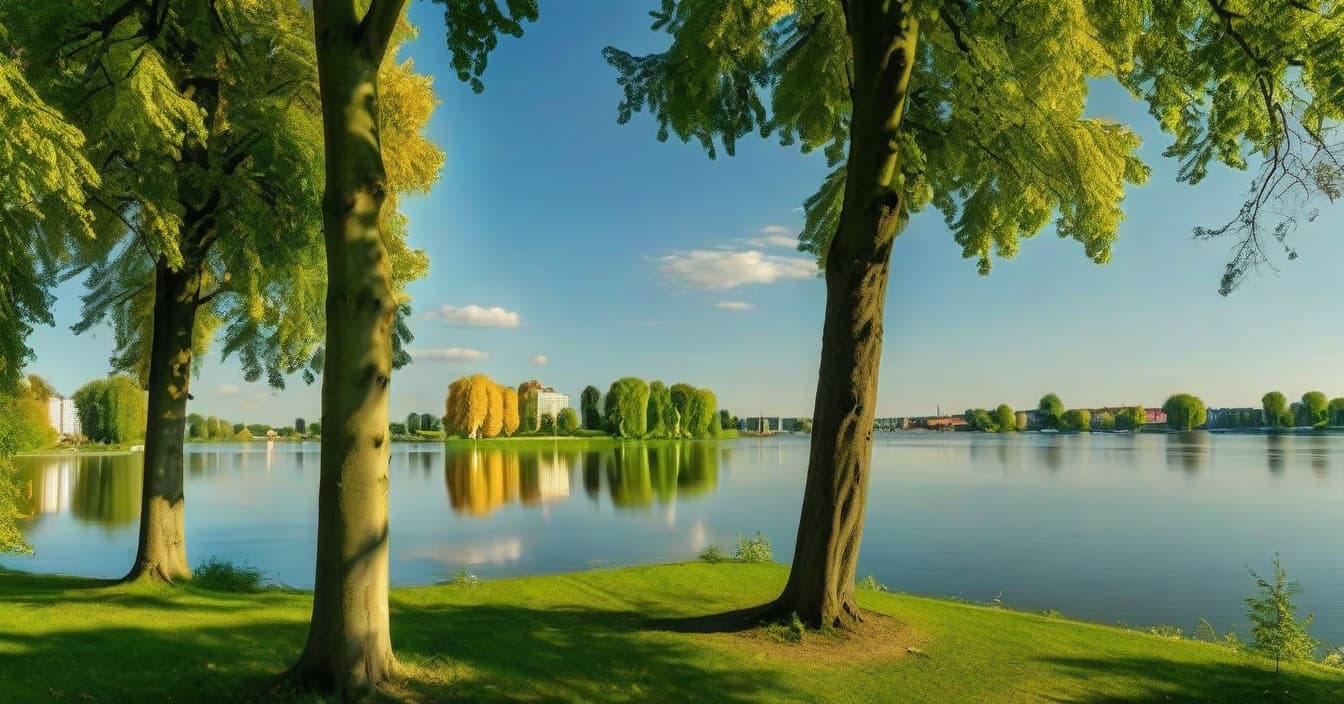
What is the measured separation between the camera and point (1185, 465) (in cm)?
5147

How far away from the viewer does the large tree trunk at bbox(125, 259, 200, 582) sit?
397 inches

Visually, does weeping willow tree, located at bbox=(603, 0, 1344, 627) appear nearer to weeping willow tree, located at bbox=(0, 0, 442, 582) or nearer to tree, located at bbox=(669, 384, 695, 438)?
weeping willow tree, located at bbox=(0, 0, 442, 582)

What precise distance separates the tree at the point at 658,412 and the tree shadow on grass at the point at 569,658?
90295 millimetres

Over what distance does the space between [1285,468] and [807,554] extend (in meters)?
54.6

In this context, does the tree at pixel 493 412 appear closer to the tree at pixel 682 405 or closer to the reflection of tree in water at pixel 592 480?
the tree at pixel 682 405

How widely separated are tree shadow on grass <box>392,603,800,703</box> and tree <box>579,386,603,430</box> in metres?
101

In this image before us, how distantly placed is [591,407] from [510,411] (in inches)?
544

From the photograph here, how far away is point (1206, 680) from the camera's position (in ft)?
22.4

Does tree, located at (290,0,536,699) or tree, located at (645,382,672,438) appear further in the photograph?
tree, located at (645,382,672,438)

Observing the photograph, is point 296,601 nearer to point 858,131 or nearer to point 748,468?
point 858,131

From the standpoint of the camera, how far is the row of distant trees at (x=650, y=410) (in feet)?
312

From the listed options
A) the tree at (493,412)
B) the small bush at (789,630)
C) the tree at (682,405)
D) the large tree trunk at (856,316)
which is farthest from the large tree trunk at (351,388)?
the tree at (682,405)

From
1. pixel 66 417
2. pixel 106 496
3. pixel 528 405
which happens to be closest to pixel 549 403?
pixel 528 405

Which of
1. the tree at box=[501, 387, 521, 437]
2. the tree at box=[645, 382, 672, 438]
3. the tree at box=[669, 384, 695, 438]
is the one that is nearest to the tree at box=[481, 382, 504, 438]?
the tree at box=[501, 387, 521, 437]
